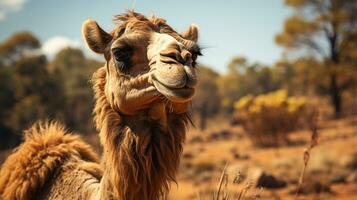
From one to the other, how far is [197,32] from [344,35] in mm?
31754

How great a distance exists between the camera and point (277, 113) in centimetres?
2331

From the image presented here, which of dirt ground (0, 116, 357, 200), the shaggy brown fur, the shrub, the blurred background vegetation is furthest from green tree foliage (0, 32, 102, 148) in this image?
the shaggy brown fur

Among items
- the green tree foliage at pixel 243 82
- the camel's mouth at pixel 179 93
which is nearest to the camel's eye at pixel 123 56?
the camel's mouth at pixel 179 93

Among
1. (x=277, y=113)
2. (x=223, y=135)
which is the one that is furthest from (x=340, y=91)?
(x=277, y=113)

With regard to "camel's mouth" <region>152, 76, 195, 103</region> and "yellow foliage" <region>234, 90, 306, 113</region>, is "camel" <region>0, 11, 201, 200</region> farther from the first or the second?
"yellow foliage" <region>234, 90, 306, 113</region>

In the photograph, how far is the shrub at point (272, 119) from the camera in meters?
23.2

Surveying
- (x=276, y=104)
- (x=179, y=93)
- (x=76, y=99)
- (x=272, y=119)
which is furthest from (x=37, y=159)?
(x=76, y=99)

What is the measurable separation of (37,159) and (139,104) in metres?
1.68

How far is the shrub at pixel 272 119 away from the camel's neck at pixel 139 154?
2026 cm

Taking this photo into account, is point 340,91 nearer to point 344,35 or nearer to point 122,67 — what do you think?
point 344,35

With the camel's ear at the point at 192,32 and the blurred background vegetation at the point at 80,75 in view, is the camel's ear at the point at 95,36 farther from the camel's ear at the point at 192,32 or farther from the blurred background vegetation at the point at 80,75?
the blurred background vegetation at the point at 80,75

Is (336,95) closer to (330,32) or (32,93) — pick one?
(330,32)

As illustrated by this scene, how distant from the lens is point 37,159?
4.25 meters

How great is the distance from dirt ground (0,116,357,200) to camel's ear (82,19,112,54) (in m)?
3.70
